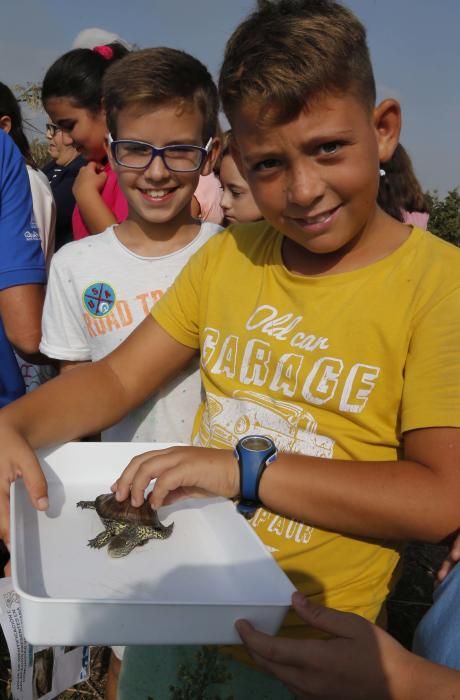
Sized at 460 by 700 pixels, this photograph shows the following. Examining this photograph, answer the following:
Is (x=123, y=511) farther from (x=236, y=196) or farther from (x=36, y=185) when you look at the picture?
(x=236, y=196)

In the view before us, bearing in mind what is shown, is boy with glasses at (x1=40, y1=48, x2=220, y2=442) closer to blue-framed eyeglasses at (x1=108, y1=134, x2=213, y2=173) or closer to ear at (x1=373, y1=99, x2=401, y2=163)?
blue-framed eyeglasses at (x1=108, y1=134, x2=213, y2=173)

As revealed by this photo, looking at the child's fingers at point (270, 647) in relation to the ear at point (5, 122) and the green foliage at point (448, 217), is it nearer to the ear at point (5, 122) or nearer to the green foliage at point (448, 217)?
the ear at point (5, 122)

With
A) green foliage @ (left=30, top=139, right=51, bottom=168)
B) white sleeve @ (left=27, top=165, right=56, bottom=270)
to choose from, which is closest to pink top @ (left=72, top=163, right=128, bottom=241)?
white sleeve @ (left=27, top=165, right=56, bottom=270)

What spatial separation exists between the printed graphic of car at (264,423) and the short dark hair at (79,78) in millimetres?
2338

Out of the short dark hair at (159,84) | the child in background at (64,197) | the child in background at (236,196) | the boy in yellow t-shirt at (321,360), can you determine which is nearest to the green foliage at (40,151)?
the child in background at (64,197)

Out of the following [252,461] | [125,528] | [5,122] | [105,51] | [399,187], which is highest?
[105,51]

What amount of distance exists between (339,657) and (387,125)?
1165 millimetres

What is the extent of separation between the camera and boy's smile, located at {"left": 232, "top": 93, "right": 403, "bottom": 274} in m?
1.40

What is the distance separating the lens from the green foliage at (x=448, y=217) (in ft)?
31.6

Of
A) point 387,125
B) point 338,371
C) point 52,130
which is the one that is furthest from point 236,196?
point 338,371

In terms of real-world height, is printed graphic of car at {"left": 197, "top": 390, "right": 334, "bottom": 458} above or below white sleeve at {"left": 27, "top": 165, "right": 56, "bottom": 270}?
below

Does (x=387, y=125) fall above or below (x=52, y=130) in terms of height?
below

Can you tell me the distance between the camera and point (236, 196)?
13.2 feet

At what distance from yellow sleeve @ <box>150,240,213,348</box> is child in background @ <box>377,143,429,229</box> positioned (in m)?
2.74
